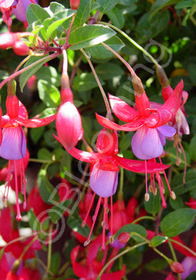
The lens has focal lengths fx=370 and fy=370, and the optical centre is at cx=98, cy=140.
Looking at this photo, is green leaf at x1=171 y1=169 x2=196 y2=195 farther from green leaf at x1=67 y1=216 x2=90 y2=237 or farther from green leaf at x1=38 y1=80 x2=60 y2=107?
green leaf at x1=38 y1=80 x2=60 y2=107

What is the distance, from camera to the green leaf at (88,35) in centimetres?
49

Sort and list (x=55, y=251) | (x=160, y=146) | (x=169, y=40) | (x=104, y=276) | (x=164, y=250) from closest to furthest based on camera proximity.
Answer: (x=160, y=146) → (x=104, y=276) → (x=169, y=40) → (x=164, y=250) → (x=55, y=251)


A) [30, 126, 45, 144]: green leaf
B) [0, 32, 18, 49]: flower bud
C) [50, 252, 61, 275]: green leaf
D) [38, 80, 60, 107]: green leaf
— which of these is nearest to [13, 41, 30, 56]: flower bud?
[0, 32, 18, 49]: flower bud

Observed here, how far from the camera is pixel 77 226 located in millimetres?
785

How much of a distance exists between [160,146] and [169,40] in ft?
1.48

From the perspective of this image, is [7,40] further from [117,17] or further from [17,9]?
[117,17]

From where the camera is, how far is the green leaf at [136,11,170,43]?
0.79m

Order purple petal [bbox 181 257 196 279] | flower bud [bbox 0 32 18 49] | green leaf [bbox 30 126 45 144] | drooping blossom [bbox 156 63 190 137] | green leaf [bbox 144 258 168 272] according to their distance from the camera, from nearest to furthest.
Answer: flower bud [bbox 0 32 18 49], drooping blossom [bbox 156 63 190 137], purple petal [bbox 181 257 196 279], green leaf [bbox 30 126 45 144], green leaf [bbox 144 258 168 272]

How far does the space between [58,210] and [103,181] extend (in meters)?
0.29

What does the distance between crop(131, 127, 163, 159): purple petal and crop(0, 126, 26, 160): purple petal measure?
0.17 metres

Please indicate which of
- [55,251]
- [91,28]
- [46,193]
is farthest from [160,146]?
[55,251]

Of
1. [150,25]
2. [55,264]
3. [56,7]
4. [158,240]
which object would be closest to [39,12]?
[56,7]

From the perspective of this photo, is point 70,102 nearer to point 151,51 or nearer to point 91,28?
point 91,28

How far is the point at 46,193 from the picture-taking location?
0.85 meters
